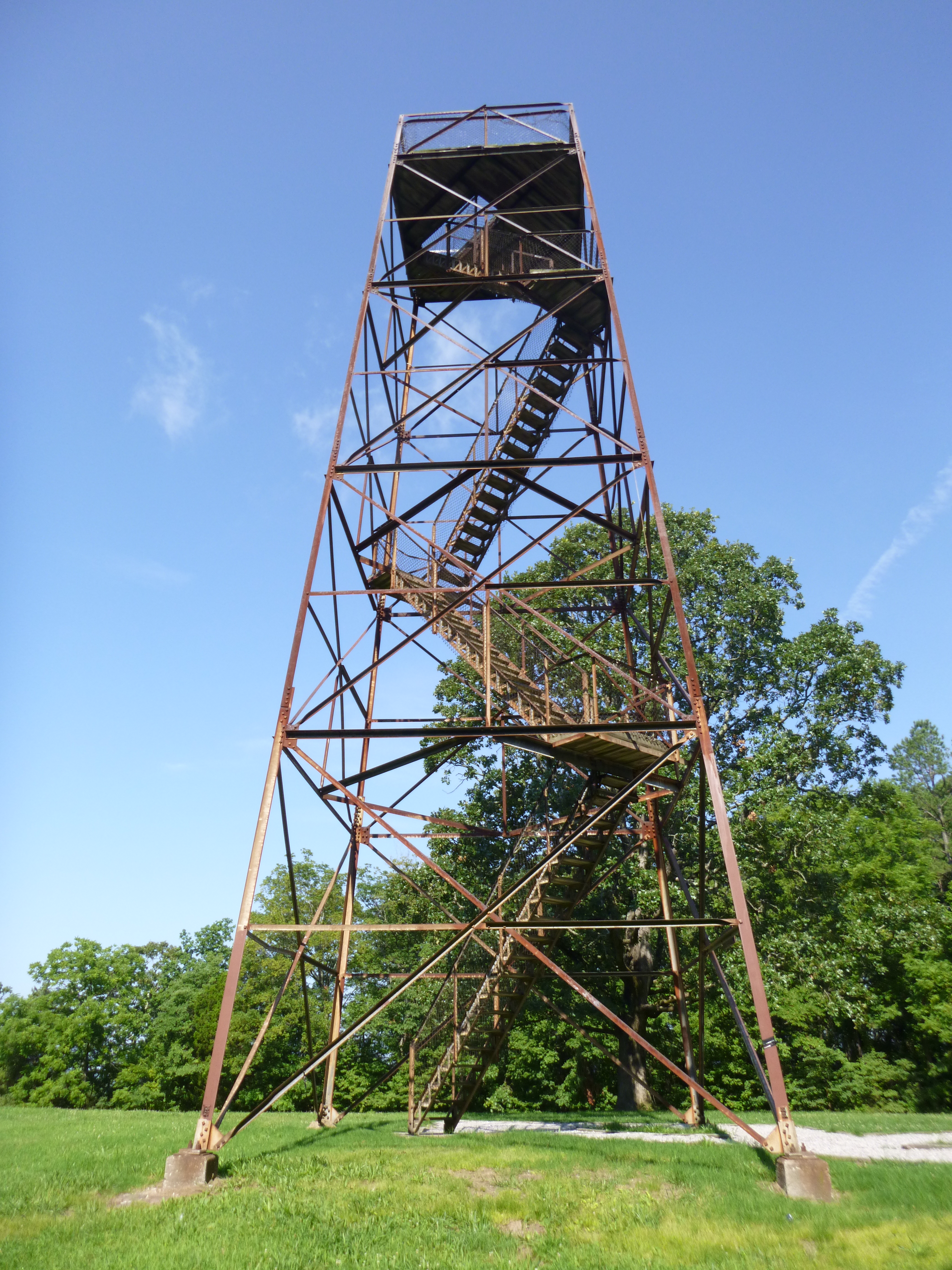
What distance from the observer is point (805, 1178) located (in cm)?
739

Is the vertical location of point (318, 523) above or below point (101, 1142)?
above

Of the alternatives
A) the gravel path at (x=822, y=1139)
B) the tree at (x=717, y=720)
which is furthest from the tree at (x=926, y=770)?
the gravel path at (x=822, y=1139)

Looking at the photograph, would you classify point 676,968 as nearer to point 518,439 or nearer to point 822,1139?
point 822,1139

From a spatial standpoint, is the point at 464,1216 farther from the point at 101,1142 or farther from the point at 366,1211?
the point at 101,1142

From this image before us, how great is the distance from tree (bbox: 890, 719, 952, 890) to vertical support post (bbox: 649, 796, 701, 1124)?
44866 millimetres

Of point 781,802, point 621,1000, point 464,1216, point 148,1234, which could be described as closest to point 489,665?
point 464,1216

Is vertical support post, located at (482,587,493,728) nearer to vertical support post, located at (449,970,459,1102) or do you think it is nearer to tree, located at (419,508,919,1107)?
vertical support post, located at (449,970,459,1102)

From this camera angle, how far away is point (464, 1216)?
22.3 feet

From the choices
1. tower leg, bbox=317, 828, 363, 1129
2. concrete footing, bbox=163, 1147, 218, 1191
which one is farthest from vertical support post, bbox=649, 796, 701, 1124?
concrete footing, bbox=163, 1147, 218, 1191

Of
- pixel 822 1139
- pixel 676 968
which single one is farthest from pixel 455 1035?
pixel 822 1139

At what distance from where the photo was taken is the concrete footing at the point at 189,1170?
303 inches

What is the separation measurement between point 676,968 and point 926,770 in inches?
2076

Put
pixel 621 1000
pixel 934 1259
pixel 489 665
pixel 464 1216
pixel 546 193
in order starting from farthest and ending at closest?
1. pixel 621 1000
2. pixel 546 193
3. pixel 489 665
4. pixel 464 1216
5. pixel 934 1259

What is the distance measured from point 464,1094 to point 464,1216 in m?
6.52
